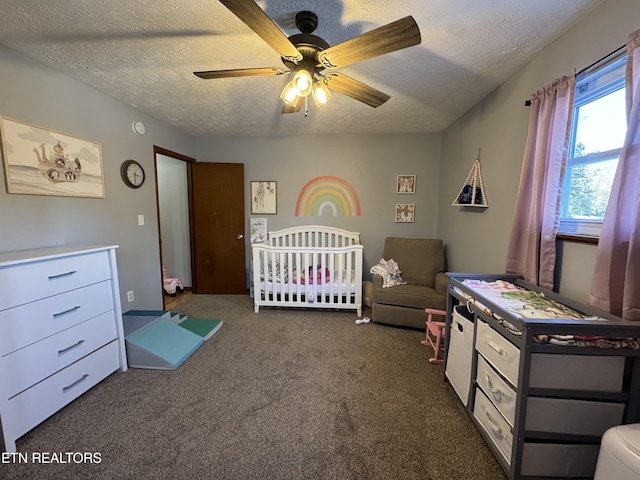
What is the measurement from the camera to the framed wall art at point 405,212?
3785 mm

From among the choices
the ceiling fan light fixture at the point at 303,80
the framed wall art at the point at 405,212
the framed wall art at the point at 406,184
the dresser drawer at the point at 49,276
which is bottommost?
the dresser drawer at the point at 49,276

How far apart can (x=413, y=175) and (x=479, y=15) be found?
2.41 m

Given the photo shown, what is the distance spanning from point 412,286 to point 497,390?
5.62 feet

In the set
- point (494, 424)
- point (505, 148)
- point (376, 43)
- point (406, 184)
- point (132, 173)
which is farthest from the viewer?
point (406, 184)

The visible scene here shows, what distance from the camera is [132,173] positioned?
272cm

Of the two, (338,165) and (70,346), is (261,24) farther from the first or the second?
(338,165)

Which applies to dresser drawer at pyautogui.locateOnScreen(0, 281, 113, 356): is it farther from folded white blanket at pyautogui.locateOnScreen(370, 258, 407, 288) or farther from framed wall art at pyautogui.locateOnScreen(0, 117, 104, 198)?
folded white blanket at pyautogui.locateOnScreen(370, 258, 407, 288)

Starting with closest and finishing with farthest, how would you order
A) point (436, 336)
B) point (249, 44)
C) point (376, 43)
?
point (376, 43) < point (249, 44) < point (436, 336)

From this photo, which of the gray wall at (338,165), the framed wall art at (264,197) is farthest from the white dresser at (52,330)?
the framed wall art at (264,197)

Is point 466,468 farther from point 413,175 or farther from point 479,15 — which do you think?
point 413,175

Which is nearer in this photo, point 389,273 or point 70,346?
point 70,346

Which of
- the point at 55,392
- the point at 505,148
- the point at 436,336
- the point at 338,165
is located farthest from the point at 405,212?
the point at 55,392

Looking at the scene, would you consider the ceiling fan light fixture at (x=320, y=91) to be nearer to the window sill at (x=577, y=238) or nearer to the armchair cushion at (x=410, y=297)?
the window sill at (x=577, y=238)

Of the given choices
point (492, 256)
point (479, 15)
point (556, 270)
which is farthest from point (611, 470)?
point (479, 15)
